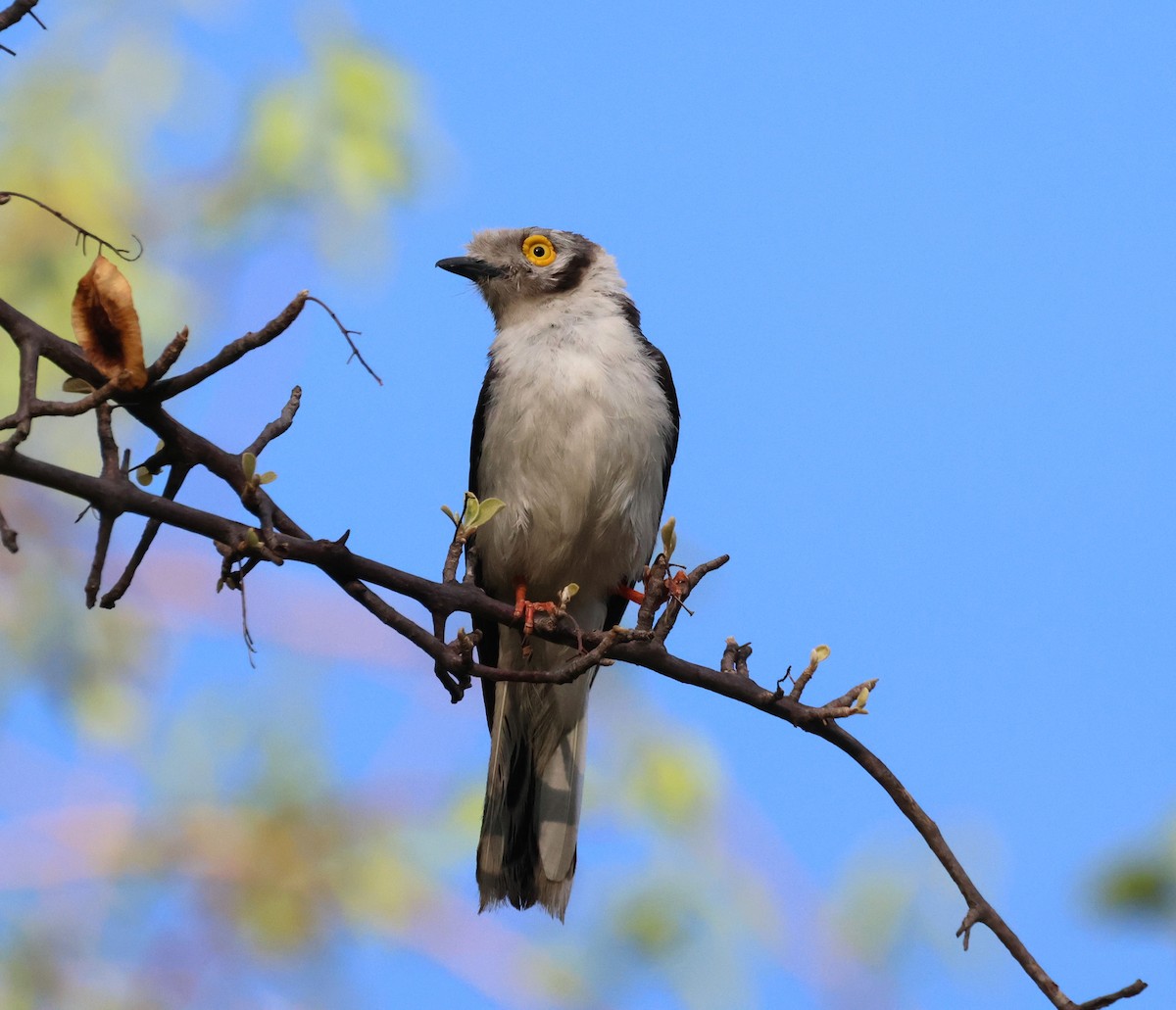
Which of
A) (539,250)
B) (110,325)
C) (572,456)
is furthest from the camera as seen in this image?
(539,250)

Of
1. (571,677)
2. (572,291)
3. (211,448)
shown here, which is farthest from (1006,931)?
(572,291)

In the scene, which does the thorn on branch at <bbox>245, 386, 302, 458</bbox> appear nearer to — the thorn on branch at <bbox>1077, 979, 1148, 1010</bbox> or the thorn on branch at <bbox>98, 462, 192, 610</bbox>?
the thorn on branch at <bbox>98, 462, 192, 610</bbox>

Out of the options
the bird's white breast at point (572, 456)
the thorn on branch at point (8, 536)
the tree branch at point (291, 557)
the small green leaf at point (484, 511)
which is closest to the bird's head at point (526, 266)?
the bird's white breast at point (572, 456)

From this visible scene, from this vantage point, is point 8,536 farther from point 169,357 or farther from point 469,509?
point 469,509

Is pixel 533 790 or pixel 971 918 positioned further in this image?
pixel 533 790

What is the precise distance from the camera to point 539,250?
21.6ft

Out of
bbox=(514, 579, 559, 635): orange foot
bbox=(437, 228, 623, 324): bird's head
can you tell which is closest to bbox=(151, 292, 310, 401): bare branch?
bbox=(514, 579, 559, 635): orange foot

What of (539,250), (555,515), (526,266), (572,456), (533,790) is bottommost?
(533,790)

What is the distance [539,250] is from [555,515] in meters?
1.64

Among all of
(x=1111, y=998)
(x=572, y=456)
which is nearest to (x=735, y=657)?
(x=1111, y=998)

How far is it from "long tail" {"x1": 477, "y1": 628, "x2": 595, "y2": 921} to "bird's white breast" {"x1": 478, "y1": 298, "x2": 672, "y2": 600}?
45 cm

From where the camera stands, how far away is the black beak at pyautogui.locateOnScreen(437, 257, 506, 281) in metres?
6.48

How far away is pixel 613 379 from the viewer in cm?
559

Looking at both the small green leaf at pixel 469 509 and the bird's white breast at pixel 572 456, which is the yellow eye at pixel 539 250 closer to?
the bird's white breast at pixel 572 456
